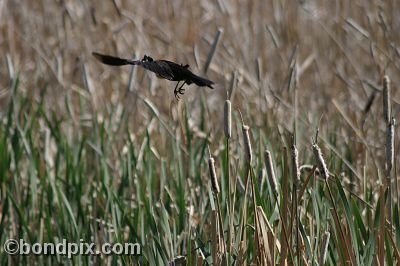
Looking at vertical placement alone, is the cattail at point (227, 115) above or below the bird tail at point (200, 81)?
below

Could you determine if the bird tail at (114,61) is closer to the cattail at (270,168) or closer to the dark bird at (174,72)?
the dark bird at (174,72)

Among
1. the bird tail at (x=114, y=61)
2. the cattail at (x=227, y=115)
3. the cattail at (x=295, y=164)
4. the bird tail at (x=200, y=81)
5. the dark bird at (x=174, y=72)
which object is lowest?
the cattail at (x=295, y=164)

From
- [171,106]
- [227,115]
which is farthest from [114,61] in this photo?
[171,106]

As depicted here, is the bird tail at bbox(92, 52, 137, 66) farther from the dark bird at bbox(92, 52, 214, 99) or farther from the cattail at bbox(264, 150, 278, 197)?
the cattail at bbox(264, 150, 278, 197)

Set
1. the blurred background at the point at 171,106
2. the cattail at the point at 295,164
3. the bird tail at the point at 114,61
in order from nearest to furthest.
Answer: the cattail at the point at 295,164 < the bird tail at the point at 114,61 < the blurred background at the point at 171,106

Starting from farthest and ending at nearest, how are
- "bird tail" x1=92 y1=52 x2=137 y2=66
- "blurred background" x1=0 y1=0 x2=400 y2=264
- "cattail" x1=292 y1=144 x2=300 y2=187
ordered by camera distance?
"blurred background" x1=0 y1=0 x2=400 y2=264 < "bird tail" x1=92 y1=52 x2=137 y2=66 < "cattail" x1=292 y1=144 x2=300 y2=187

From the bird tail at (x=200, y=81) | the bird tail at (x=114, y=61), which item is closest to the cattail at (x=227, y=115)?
the bird tail at (x=200, y=81)

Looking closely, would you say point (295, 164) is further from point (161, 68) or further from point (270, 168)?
point (161, 68)

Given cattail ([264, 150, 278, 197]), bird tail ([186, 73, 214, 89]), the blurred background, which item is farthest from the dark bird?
the blurred background

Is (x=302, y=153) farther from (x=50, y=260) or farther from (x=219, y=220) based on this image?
(x=219, y=220)

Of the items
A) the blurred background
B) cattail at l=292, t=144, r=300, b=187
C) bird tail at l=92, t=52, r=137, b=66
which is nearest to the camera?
cattail at l=292, t=144, r=300, b=187

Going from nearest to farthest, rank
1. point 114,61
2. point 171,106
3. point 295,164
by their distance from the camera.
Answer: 1. point 295,164
2. point 114,61
3. point 171,106

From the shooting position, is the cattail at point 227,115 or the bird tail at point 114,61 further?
the bird tail at point 114,61

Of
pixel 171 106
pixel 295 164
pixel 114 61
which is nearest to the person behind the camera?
pixel 295 164
